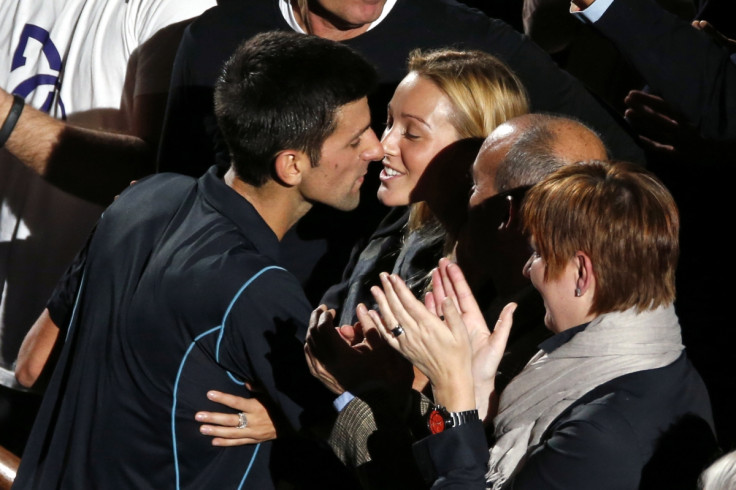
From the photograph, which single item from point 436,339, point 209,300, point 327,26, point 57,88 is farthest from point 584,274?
point 57,88

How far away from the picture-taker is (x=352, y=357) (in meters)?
→ 1.89

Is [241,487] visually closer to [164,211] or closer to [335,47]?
[164,211]

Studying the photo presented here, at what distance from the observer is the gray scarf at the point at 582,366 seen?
1696 mm

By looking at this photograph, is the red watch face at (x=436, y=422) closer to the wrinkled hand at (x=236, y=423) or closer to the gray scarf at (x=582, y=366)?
the gray scarf at (x=582, y=366)

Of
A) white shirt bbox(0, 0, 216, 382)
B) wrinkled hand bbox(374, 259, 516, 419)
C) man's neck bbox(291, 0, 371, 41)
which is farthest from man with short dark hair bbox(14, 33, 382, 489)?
white shirt bbox(0, 0, 216, 382)

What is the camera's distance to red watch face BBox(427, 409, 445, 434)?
170 centimetres

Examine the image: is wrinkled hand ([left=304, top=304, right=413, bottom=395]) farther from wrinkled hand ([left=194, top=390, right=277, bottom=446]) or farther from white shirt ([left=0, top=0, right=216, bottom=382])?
white shirt ([left=0, top=0, right=216, bottom=382])

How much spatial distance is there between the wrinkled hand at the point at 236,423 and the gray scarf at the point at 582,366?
462 mm

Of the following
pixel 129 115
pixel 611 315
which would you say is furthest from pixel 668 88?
pixel 129 115

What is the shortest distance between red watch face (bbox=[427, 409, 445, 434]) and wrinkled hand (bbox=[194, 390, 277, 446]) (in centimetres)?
40

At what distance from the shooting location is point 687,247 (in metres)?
2.43

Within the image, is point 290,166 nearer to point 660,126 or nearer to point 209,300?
point 209,300

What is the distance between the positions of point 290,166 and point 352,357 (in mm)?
414

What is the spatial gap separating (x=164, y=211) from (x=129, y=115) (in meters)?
1.15
